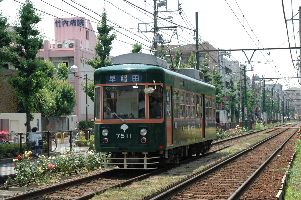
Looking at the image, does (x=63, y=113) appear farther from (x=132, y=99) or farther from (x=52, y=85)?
(x=132, y=99)

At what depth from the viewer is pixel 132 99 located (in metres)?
17.1

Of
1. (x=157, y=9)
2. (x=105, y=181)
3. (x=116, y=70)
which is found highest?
(x=157, y=9)

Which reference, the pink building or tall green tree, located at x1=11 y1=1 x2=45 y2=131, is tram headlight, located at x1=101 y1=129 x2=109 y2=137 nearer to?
tall green tree, located at x1=11 y1=1 x2=45 y2=131

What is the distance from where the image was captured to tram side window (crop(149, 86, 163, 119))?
17109mm

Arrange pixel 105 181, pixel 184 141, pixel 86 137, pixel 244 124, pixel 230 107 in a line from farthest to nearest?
pixel 230 107, pixel 244 124, pixel 86 137, pixel 184 141, pixel 105 181

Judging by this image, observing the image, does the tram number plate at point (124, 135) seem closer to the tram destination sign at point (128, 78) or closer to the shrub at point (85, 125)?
the tram destination sign at point (128, 78)

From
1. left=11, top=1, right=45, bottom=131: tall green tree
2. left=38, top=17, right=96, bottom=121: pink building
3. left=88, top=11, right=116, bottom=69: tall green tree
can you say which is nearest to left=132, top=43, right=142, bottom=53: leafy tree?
left=88, top=11, right=116, bottom=69: tall green tree

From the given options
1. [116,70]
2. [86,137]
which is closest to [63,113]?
[86,137]

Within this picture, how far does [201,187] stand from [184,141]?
6024mm

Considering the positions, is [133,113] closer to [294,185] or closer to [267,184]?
[267,184]

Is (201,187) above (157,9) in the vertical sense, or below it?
below

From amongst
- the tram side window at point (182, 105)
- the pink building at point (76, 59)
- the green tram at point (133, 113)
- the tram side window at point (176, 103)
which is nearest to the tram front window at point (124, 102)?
the green tram at point (133, 113)

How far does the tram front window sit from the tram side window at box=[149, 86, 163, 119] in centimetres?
26

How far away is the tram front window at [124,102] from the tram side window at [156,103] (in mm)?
260
